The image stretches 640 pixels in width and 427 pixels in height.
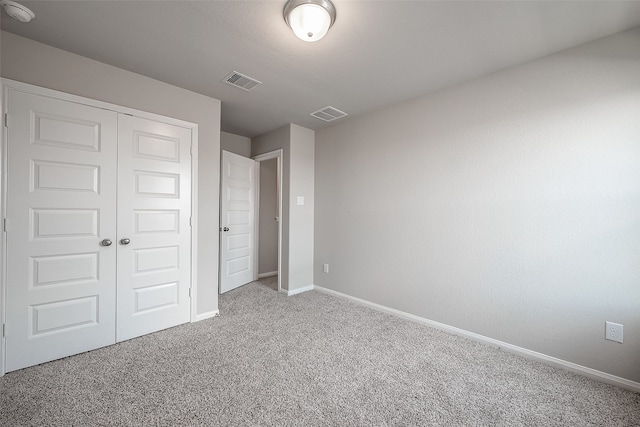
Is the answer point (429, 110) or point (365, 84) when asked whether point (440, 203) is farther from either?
point (365, 84)

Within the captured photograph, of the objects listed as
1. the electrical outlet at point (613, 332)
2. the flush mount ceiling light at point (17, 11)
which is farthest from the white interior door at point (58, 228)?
the electrical outlet at point (613, 332)

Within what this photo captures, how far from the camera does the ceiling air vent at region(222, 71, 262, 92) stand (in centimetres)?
248

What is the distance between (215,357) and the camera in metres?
2.13

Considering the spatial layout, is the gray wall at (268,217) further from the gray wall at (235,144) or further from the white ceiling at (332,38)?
the white ceiling at (332,38)

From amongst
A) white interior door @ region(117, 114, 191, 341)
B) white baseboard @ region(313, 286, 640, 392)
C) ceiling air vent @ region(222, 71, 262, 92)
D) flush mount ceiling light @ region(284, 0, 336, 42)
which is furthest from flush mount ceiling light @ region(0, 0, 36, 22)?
white baseboard @ region(313, 286, 640, 392)

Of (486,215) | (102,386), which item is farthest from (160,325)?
(486,215)

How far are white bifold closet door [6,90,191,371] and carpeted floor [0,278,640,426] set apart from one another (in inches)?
8.9

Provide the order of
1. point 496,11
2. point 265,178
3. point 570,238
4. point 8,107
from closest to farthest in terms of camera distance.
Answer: point 496,11
point 8,107
point 570,238
point 265,178

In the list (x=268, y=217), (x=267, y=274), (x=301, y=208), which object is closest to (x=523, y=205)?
(x=301, y=208)

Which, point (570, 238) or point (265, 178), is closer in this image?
point (570, 238)

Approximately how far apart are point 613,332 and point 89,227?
4.18 meters

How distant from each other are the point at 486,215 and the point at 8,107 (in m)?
4.00

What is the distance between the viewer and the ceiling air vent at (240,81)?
2.48 m

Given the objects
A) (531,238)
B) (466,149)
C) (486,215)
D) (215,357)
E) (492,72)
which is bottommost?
(215,357)
